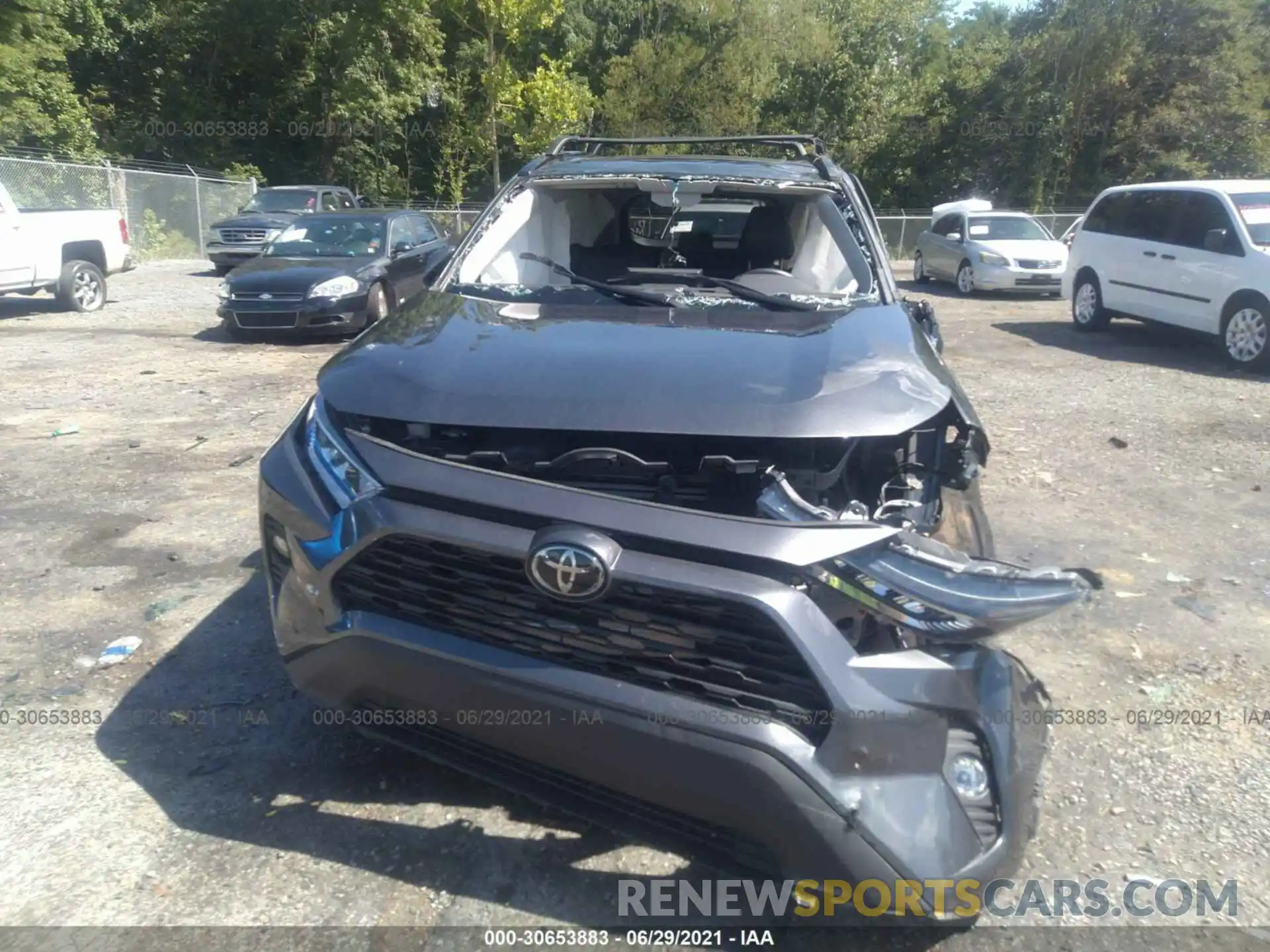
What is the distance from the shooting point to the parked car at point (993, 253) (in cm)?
1730

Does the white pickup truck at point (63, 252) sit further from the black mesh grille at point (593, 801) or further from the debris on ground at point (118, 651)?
the black mesh grille at point (593, 801)

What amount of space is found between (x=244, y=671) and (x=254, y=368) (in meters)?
6.93

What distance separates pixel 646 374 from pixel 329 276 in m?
9.65

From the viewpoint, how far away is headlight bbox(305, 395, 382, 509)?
2.71 m

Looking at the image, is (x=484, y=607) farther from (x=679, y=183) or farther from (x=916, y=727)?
(x=679, y=183)

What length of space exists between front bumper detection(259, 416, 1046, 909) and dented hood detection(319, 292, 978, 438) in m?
0.26

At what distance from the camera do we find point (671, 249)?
5.09 m

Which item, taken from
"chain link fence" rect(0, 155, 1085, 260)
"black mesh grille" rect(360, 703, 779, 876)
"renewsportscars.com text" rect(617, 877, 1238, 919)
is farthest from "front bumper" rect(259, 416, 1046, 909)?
"chain link fence" rect(0, 155, 1085, 260)

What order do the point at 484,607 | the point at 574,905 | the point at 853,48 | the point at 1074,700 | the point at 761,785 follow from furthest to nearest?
the point at 853,48 → the point at 1074,700 → the point at 574,905 → the point at 484,607 → the point at 761,785

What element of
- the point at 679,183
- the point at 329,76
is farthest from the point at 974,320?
the point at 329,76

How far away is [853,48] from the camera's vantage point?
126 feet

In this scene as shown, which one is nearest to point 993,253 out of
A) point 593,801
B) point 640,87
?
point 593,801

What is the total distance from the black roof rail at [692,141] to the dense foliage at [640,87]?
24.0 metres

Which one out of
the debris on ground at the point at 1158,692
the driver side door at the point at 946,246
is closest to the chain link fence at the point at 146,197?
the driver side door at the point at 946,246
